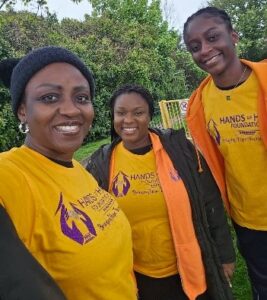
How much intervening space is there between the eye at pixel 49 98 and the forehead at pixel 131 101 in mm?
1224

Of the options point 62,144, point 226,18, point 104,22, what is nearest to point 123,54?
point 104,22

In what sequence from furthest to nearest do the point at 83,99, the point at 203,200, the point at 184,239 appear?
the point at 203,200 → the point at 184,239 → the point at 83,99

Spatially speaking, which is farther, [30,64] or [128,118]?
[128,118]

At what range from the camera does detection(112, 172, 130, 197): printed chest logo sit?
2.33 meters

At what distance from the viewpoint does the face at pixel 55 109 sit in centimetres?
139

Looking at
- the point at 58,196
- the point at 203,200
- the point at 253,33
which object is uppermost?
the point at 253,33

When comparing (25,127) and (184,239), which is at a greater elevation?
(25,127)

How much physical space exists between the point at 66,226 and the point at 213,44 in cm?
163

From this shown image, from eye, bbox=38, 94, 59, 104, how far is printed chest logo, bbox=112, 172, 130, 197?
3.50 feet

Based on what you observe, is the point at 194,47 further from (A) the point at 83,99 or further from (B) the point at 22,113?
(B) the point at 22,113

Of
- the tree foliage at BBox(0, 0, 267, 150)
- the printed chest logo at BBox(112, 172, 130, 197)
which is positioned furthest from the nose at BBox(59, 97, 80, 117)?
the tree foliage at BBox(0, 0, 267, 150)

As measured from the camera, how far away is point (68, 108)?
4.69 feet

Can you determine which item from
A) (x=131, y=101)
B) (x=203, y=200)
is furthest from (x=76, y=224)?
(x=131, y=101)

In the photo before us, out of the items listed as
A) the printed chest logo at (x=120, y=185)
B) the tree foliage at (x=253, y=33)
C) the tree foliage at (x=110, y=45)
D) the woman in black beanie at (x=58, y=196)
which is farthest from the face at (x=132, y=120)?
the tree foliage at (x=253, y=33)
